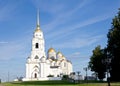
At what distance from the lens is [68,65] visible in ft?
577

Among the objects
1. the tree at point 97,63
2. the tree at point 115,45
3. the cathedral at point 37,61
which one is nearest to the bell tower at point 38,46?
the cathedral at point 37,61

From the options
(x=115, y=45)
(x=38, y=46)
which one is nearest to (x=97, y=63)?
(x=115, y=45)

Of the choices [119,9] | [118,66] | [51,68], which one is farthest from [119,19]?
[51,68]

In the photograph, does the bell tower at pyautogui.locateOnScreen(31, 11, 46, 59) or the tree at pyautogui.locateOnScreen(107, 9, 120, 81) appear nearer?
the tree at pyautogui.locateOnScreen(107, 9, 120, 81)

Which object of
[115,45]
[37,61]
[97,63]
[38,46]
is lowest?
[97,63]

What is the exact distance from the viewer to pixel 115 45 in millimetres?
71375

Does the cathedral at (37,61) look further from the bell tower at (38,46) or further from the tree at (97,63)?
the tree at (97,63)

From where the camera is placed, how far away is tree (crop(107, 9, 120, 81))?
7006 centimetres

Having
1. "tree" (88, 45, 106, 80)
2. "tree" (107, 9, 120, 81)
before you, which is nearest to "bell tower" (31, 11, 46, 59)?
"tree" (88, 45, 106, 80)

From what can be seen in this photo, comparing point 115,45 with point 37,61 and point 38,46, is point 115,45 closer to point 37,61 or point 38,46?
point 38,46

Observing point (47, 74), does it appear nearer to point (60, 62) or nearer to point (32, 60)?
point (32, 60)

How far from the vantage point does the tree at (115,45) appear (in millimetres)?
70062

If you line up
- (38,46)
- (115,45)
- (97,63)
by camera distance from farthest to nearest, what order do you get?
(38,46), (97,63), (115,45)

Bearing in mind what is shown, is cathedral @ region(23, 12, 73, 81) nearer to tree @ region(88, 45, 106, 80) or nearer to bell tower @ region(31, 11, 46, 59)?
bell tower @ region(31, 11, 46, 59)
